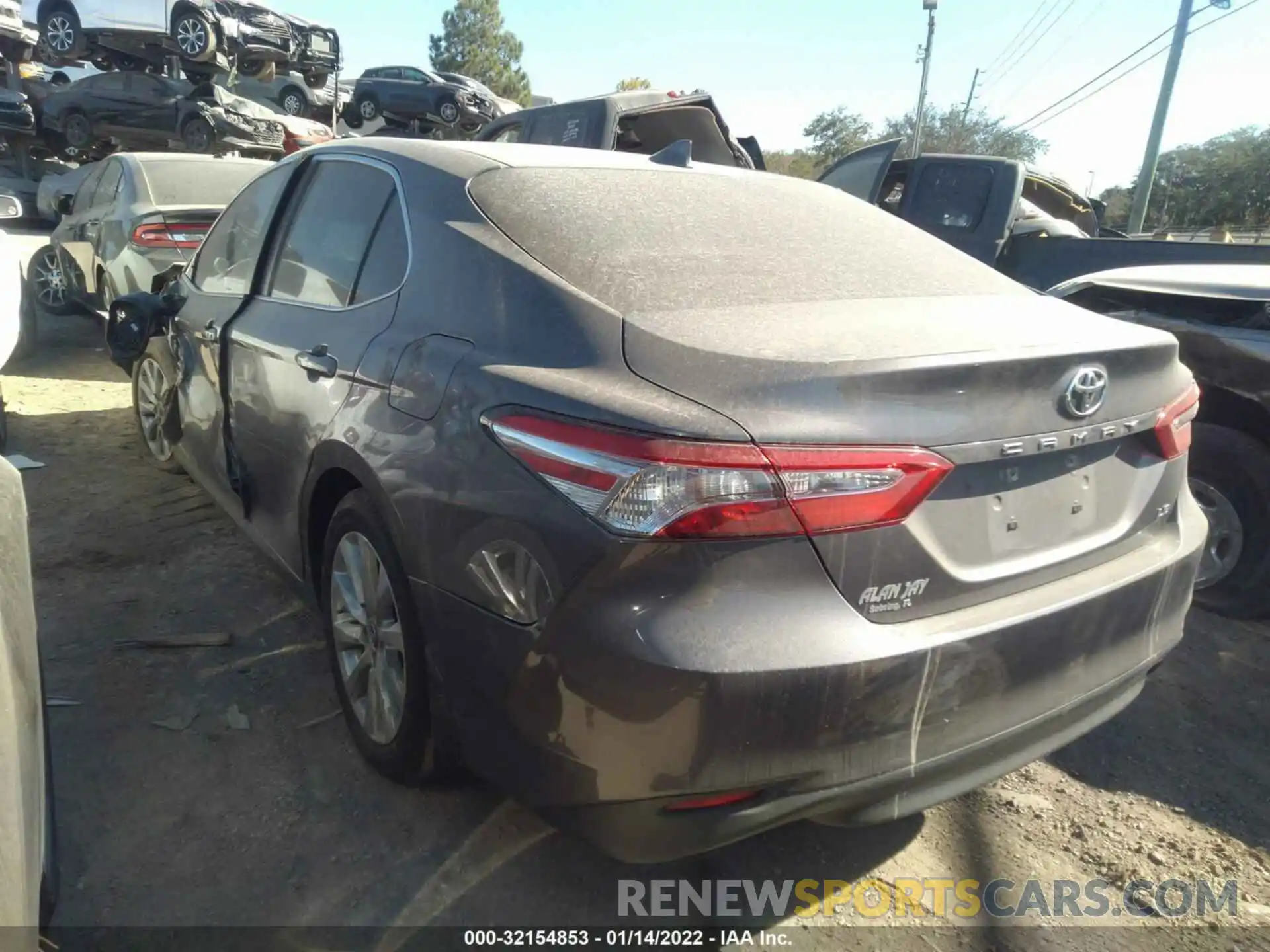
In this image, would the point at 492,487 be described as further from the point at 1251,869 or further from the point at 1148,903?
the point at 1251,869

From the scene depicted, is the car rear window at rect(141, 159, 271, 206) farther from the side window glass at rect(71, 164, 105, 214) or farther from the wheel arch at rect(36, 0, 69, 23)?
the wheel arch at rect(36, 0, 69, 23)

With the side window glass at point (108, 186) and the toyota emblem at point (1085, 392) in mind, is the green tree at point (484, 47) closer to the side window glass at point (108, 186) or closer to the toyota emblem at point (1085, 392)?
the side window glass at point (108, 186)

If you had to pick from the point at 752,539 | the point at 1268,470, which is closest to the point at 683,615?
the point at 752,539

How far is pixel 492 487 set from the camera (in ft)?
6.54

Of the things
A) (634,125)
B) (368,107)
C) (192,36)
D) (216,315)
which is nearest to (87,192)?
(634,125)

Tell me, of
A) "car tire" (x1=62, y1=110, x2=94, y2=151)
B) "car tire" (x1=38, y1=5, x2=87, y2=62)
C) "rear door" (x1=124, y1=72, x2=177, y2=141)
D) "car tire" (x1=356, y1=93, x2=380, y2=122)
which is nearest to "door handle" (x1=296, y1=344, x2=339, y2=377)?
"rear door" (x1=124, y1=72, x2=177, y2=141)

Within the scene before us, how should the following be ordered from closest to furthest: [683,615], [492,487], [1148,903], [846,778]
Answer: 1. [683,615]
2. [846,778]
3. [492,487]
4. [1148,903]

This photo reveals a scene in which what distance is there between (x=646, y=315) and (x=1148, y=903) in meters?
1.92

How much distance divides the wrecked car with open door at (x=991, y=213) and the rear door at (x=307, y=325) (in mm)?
4112

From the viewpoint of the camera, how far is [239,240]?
3820mm

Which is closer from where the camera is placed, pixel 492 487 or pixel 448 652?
pixel 492 487

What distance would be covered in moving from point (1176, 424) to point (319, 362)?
2243 millimetres

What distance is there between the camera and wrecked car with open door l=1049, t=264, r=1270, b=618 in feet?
12.3

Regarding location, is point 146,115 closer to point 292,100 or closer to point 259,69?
point 259,69
